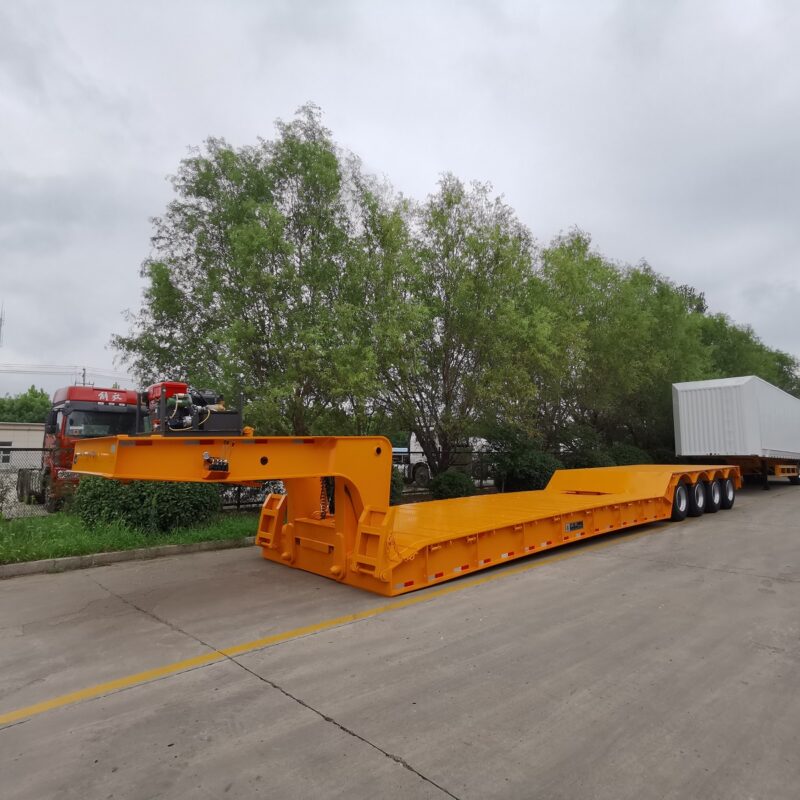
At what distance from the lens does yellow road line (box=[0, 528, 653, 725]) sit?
3.94 meters

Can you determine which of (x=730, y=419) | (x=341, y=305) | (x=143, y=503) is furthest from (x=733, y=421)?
(x=143, y=503)

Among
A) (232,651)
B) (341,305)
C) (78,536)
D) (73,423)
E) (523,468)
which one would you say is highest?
(341,305)

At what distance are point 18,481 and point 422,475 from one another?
11211mm

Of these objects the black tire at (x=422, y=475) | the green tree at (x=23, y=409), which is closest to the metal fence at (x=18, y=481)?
the black tire at (x=422, y=475)

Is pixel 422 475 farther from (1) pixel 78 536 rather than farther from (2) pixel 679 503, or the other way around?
(1) pixel 78 536

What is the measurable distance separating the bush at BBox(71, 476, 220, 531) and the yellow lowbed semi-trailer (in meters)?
1.93

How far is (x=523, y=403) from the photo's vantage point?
15906 mm

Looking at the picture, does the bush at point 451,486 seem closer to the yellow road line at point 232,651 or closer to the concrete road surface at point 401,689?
the yellow road line at point 232,651

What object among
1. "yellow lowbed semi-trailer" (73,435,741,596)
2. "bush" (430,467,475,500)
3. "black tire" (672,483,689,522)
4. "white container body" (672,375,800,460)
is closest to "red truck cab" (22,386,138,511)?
"yellow lowbed semi-trailer" (73,435,741,596)

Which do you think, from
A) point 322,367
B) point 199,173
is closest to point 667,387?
point 322,367

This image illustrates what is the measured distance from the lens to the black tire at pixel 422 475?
57.7ft

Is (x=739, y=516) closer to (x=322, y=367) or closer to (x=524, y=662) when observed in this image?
(x=322, y=367)

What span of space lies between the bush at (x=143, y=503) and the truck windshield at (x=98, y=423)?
2.76m

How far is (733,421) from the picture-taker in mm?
18000
